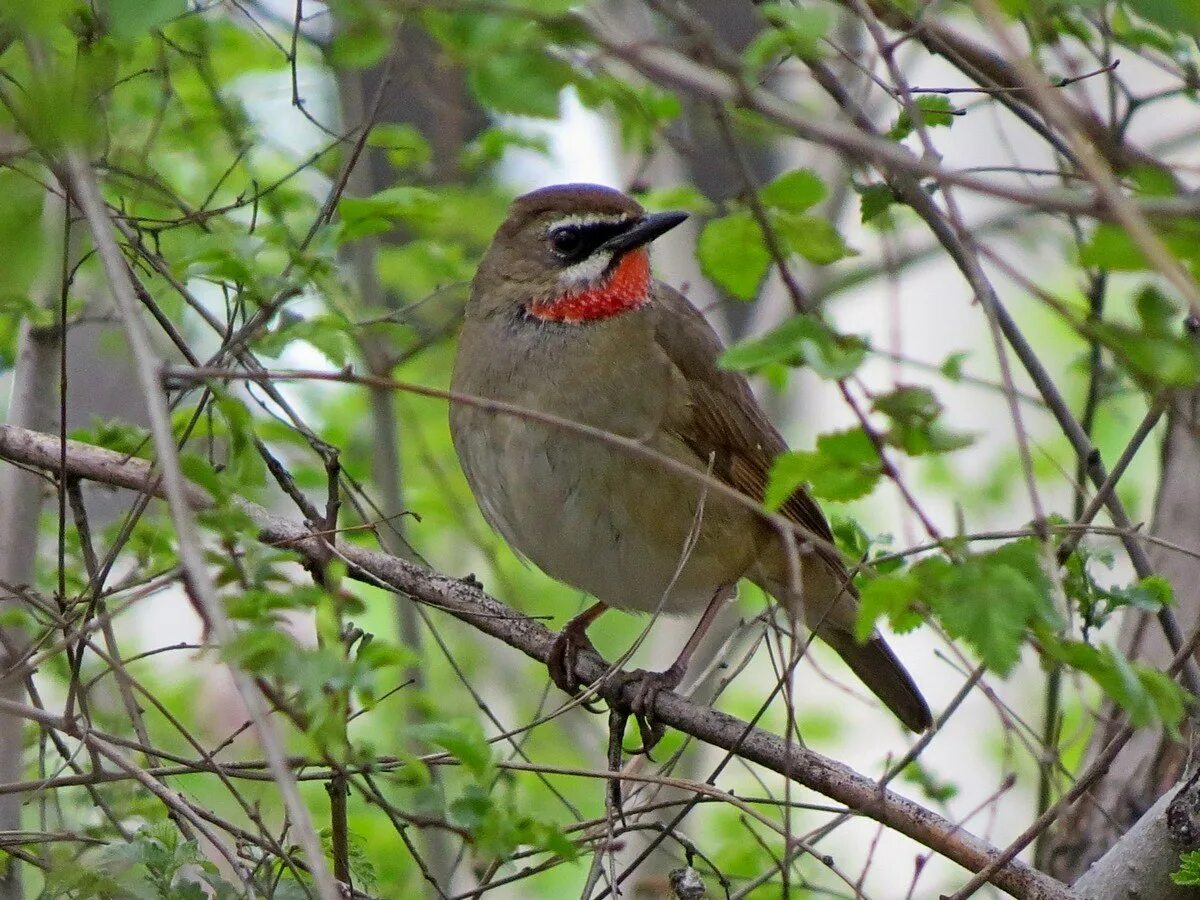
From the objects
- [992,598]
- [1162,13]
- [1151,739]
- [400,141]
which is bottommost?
[992,598]

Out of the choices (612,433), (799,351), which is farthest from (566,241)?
(799,351)

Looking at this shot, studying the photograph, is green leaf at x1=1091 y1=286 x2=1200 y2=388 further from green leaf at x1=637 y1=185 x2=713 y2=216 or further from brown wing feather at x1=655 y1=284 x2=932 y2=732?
green leaf at x1=637 y1=185 x2=713 y2=216

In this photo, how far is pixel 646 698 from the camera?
13.1ft

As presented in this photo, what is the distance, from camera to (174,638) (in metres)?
9.44

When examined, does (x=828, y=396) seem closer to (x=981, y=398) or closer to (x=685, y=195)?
(x=981, y=398)

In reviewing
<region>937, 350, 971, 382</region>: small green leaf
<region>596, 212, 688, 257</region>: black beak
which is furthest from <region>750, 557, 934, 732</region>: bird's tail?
<region>937, 350, 971, 382</region>: small green leaf

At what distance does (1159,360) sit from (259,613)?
1270 millimetres

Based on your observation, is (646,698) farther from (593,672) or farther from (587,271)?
(587,271)

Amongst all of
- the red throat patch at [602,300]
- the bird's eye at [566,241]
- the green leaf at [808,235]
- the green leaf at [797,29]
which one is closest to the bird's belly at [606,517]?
the red throat patch at [602,300]

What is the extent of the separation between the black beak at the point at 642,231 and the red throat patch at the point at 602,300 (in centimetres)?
7

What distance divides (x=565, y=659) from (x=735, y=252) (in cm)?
142

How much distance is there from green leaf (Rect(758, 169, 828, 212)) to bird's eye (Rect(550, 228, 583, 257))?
50.1 inches

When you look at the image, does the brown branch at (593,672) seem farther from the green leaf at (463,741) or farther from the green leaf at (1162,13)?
the green leaf at (1162,13)

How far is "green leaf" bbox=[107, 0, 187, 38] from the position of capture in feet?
7.70
